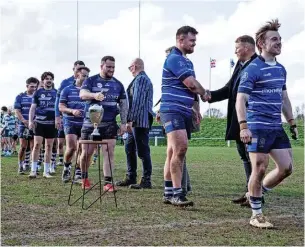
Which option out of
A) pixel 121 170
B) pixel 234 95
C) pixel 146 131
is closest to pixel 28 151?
pixel 121 170

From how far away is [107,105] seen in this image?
9336mm

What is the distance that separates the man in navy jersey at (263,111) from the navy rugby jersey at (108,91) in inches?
130

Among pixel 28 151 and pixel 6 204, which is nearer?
pixel 6 204

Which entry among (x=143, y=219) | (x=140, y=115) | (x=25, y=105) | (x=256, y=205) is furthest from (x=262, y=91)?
(x=25, y=105)

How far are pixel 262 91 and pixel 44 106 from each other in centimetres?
704

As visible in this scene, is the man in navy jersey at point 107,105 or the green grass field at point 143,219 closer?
the green grass field at point 143,219

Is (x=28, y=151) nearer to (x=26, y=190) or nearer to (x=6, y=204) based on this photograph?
(x=26, y=190)

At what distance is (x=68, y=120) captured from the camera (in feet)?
35.9

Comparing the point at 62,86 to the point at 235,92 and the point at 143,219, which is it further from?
the point at 143,219

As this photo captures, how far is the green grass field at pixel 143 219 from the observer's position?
5.43 metres

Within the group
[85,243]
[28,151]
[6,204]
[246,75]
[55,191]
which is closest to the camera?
[85,243]

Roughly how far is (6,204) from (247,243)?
379cm

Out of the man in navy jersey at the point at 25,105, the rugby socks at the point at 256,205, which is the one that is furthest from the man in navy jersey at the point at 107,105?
the man in navy jersey at the point at 25,105

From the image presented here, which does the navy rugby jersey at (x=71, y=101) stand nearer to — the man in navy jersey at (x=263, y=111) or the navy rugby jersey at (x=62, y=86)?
the navy rugby jersey at (x=62, y=86)
